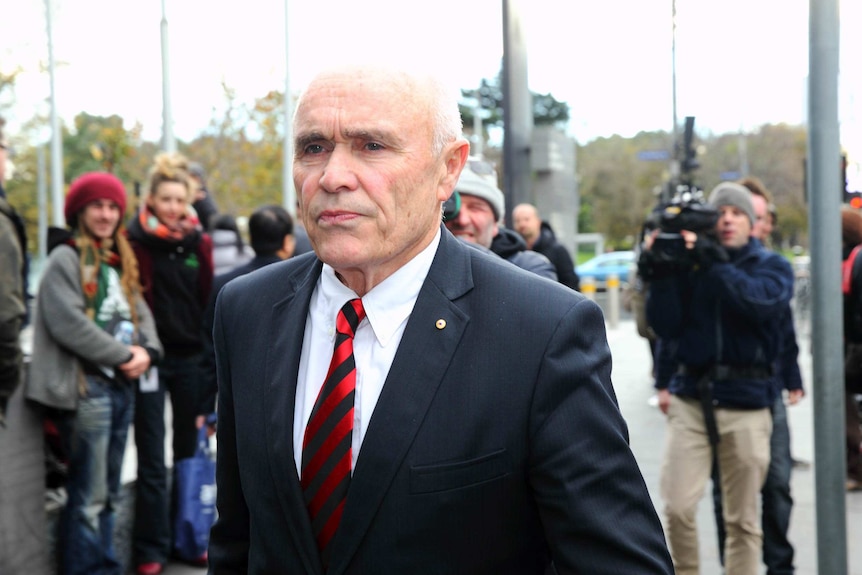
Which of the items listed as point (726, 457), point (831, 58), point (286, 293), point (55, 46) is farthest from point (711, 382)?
point (55, 46)

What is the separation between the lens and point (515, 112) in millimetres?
8508

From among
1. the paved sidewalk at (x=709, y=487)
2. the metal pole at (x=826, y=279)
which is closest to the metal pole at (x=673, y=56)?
the paved sidewalk at (x=709, y=487)

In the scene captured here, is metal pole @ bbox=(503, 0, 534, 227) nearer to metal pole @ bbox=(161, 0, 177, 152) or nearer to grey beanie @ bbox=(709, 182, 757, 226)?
grey beanie @ bbox=(709, 182, 757, 226)

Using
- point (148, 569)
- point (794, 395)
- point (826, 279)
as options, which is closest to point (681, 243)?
point (794, 395)

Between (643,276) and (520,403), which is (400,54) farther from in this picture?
(643,276)

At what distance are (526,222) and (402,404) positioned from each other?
283 inches

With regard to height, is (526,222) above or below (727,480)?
above

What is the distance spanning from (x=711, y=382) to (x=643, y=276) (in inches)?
24.0

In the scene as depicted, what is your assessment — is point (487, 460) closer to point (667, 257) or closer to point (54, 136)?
point (667, 257)

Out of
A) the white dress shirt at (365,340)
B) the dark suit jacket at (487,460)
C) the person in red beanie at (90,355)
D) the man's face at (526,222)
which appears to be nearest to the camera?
the dark suit jacket at (487,460)

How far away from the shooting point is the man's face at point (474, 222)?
14.5ft

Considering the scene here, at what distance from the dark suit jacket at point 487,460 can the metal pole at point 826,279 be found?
5.77ft

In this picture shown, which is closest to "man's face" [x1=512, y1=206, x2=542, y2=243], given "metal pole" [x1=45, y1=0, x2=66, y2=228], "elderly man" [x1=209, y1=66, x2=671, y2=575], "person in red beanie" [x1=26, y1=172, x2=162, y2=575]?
"person in red beanie" [x1=26, y1=172, x2=162, y2=575]

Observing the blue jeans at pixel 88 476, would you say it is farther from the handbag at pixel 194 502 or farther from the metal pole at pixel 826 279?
the metal pole at pixel 826 279
